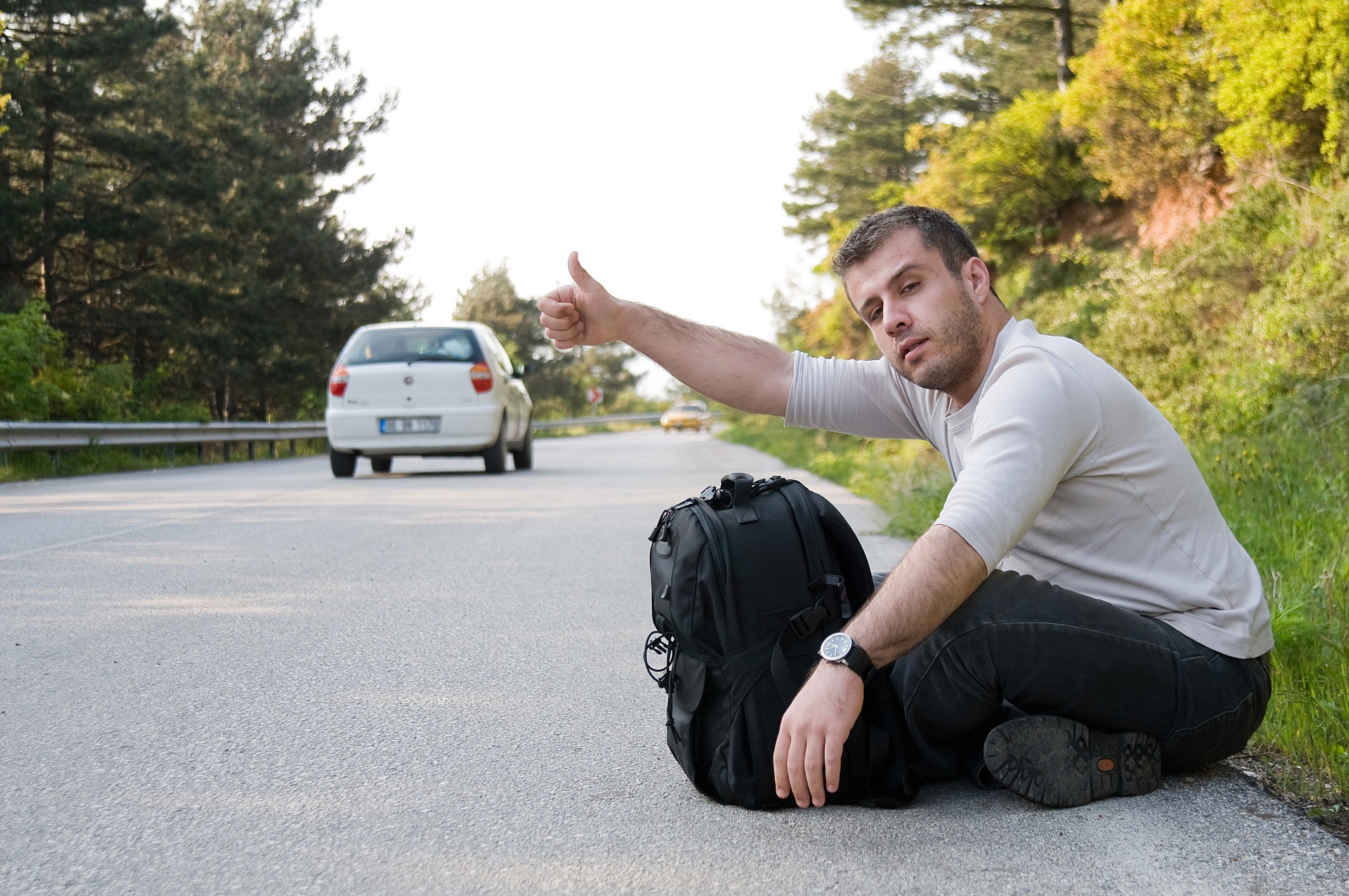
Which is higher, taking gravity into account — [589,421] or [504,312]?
[504,312]

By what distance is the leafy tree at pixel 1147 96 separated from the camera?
47.3 ft

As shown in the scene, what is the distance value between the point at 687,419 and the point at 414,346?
146ft

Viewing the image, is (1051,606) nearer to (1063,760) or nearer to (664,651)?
(1063,760)

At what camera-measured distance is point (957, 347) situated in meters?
3.18

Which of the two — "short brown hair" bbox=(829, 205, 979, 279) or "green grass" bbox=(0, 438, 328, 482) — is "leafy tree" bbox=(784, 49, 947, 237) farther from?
"short brown hair" bbox=(829, 205, 979, 279)

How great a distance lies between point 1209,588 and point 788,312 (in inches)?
1957

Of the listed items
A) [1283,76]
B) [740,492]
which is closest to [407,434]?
[1283,76]

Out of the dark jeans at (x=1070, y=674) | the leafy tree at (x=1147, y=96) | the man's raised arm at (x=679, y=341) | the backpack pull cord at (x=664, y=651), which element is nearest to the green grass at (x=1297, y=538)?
the dark jeans at (x=1070, y=674)

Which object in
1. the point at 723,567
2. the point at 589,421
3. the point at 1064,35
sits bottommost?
the point at 589,421

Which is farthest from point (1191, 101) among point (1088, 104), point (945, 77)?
point (945, 77)

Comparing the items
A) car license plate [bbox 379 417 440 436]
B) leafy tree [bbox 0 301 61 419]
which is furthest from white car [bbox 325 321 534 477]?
leafy tree [bbox 0 301 61 419]

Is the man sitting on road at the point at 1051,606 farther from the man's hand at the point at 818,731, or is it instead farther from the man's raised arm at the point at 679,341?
the man's raised arm at the point at 679,341

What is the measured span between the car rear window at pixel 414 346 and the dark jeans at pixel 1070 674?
1201cm

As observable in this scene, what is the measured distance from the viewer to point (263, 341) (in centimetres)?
2991
